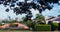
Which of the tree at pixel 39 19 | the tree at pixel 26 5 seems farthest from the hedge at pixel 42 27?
the tree at pixel 26 5

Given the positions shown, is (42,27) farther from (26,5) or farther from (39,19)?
(26,5)

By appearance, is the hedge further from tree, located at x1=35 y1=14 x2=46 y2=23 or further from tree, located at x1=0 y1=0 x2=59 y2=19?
tree, located at x1=0 y1=0 x2=59 y2=19

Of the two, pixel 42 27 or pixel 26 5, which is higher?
pixel 26 5

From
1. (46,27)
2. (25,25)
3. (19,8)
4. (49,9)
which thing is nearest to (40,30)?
(46,27)

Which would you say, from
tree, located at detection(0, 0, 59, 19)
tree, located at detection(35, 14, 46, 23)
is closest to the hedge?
tree, located at detection(35, 14, 46, 23)

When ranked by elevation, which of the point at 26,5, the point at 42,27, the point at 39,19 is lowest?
the point at 42,27

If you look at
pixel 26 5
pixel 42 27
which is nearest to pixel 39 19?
pixel 42 27

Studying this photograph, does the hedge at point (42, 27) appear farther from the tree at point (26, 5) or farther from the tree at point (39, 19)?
the tree at point (26, 5)

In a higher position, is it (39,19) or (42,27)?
(39,19)

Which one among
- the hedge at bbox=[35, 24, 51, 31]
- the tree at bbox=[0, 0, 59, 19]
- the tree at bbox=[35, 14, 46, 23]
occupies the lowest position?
the hedge at bbox=[35, 24, 51, 31]

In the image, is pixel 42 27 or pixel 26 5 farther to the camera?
pixel 26 5

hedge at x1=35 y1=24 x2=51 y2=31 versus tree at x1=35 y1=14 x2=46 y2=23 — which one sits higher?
tree at x1=35 y1=14 x2=46 y2=23

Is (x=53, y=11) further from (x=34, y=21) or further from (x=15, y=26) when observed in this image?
(x=15, y=26)

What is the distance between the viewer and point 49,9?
1.66 metres
